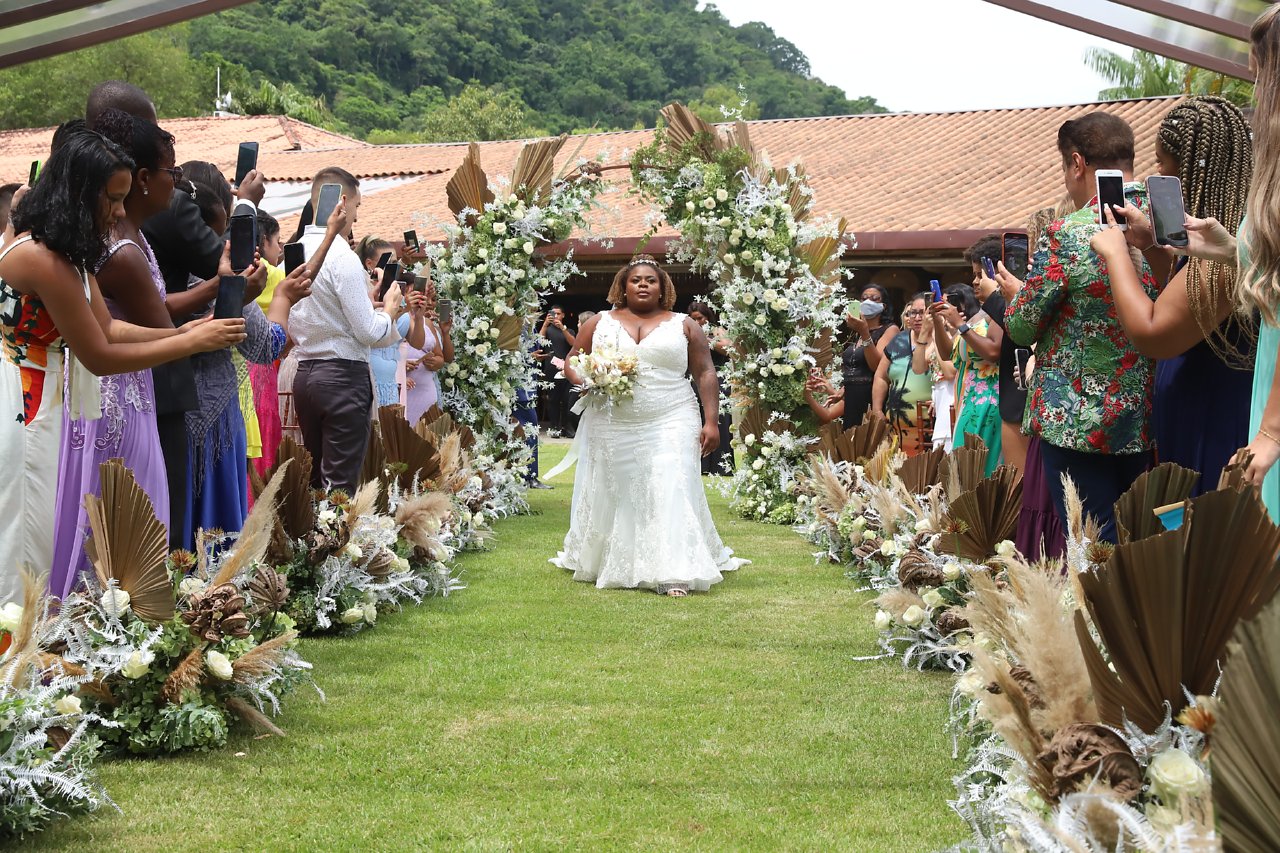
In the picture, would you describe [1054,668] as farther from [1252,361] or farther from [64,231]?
[64,231]

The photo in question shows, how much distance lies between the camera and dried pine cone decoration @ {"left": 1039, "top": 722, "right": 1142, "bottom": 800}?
2594 mm

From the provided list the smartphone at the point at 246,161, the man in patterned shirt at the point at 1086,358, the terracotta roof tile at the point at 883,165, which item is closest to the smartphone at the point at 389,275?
the smartphone at the point at 246,161

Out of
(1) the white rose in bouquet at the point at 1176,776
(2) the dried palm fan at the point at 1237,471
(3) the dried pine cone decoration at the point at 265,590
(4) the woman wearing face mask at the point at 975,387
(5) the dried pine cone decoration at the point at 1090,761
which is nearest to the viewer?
(1) the white rose in bouquet at the point at 1176,776

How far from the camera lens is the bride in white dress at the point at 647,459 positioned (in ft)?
28.6

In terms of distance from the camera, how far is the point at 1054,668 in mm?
2939

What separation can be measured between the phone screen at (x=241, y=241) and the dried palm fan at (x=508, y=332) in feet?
24.0

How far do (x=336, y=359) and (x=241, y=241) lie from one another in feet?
9.02

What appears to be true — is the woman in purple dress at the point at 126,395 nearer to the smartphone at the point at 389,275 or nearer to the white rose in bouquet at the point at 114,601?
the white rose in bouquet at the point at 114,601

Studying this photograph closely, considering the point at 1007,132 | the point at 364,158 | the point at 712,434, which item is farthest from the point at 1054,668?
the point at 364,158

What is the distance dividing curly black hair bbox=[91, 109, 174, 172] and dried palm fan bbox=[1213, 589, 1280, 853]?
13.0ft

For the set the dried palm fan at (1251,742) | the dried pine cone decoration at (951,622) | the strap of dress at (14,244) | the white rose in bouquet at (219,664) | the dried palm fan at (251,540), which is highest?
the strap of dress at (14,244)

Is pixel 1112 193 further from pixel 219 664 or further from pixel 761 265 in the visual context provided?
pixel 761 265

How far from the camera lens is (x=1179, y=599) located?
Result: 264 centimetres

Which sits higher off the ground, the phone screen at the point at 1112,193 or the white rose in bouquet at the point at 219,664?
the phone screen at the point at 1112,193
